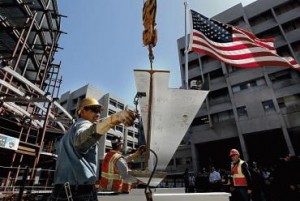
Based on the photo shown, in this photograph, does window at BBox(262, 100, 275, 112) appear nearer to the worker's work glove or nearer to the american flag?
the american flag

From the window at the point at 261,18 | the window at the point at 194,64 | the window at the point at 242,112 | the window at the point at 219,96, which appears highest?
the window at the point at 261,18

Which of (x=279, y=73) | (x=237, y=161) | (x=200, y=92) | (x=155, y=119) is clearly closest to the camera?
(x=155, y=119)

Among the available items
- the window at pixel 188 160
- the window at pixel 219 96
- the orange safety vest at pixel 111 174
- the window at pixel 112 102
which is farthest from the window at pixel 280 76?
the window at pixel 112 102

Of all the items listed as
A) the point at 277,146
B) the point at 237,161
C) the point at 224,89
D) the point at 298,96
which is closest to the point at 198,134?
the point at 224,89

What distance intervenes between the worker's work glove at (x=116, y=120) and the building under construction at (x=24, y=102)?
29.7 feet

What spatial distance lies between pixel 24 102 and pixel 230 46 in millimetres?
11321

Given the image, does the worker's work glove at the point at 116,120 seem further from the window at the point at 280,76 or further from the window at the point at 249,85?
the window at the point at 280,76

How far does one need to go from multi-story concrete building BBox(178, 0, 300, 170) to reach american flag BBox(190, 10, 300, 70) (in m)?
18.9

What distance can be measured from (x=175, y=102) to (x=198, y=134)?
92.0 ft

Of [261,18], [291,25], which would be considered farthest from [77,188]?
[261,18]

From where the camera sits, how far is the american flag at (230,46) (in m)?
6.93

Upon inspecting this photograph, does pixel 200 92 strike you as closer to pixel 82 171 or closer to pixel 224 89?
pixel 82 171

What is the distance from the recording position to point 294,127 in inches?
898

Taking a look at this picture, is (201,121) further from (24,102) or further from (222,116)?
(24,102)
